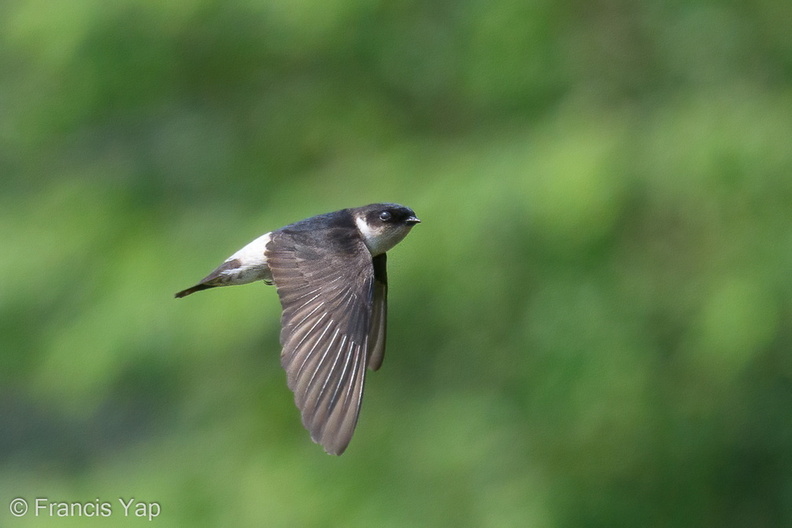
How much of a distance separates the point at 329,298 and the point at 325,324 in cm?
7

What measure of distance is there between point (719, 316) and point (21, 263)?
2.70 meters

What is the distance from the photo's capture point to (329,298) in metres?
2.17

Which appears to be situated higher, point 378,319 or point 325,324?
point 325,324

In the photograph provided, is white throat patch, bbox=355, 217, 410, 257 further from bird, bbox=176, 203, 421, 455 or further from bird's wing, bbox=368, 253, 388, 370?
bird's wing, bbox=368, 253, 388, 370

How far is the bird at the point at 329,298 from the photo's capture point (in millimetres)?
1824

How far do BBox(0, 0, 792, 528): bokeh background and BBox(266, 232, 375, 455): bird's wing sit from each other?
52.5 inches

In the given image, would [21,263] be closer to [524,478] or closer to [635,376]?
[524,478]

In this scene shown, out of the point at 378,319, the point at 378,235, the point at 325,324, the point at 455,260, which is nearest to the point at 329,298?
the point at 325,324

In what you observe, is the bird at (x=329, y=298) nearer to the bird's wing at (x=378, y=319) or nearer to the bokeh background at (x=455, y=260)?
the bird's wing at (x=378, y=319)

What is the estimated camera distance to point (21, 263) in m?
4.34

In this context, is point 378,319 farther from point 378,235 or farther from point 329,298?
point 329,298

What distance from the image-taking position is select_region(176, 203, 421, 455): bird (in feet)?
5.98

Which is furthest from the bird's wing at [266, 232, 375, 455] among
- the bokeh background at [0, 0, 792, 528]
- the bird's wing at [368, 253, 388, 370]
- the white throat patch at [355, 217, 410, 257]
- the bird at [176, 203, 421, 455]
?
the bokeh background at [0, 0, 792, 528]

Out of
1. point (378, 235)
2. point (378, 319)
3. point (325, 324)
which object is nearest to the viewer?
point (325, 324)
